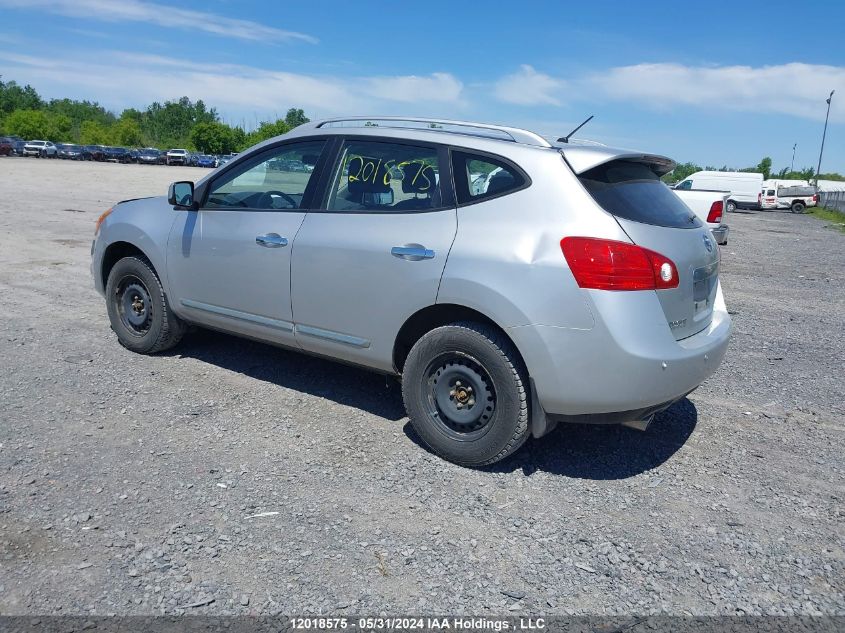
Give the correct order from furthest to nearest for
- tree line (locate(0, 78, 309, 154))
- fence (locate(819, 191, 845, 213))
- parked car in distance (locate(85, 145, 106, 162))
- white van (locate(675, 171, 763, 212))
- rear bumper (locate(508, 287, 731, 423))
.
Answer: tree line (locate(0, 78, 309, 154)) → parked car in distance (locate(85, 145, 106, 162)) → fence (locate(819, 191, 845, 213)) → white van (locate(675, 171, 763, 212)) → rear bumper (locate(508, 287, 731, 423))

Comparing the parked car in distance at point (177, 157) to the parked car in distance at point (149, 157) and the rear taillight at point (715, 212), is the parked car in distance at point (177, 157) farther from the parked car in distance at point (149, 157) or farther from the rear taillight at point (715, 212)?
the rear taillight at point (715, 212)

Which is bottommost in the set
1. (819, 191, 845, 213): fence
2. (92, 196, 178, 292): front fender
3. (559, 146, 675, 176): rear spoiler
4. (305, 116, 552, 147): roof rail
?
(92, 196, 178, 292): front fender

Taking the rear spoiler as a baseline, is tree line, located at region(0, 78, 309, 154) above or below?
above

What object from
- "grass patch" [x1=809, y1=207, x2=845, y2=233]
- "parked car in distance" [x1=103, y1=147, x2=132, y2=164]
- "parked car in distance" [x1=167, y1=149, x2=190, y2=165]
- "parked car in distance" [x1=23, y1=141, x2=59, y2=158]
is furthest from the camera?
"parked car in distance" [x1=167, y1=149, x2=190, y2=165]

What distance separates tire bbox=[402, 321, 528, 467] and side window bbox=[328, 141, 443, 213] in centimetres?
82

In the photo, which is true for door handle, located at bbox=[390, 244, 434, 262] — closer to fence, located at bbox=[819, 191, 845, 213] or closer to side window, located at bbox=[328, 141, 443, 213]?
side window, located at bbox=[328, 141, 443, 213]

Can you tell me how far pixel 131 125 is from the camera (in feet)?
377

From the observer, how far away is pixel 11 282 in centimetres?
840

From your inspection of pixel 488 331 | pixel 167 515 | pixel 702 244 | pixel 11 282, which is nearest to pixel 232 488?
pixel 167 515

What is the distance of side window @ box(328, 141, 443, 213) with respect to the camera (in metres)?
4.22

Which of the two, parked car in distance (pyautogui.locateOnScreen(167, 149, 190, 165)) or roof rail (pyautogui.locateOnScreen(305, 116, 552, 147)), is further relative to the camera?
parked car in distance (pyautogui.locateOnScreen(167, 149, 190, 165))

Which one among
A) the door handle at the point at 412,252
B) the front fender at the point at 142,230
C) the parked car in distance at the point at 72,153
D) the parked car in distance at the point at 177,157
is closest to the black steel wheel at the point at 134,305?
the front fender at the point at 142,230

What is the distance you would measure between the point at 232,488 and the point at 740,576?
247 cm

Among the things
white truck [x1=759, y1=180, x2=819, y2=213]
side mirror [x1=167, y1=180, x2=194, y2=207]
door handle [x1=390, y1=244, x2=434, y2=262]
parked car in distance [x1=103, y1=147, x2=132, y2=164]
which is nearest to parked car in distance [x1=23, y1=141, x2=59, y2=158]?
parked car in distance [x1=103, y1=147, x2=132, y2=164]
